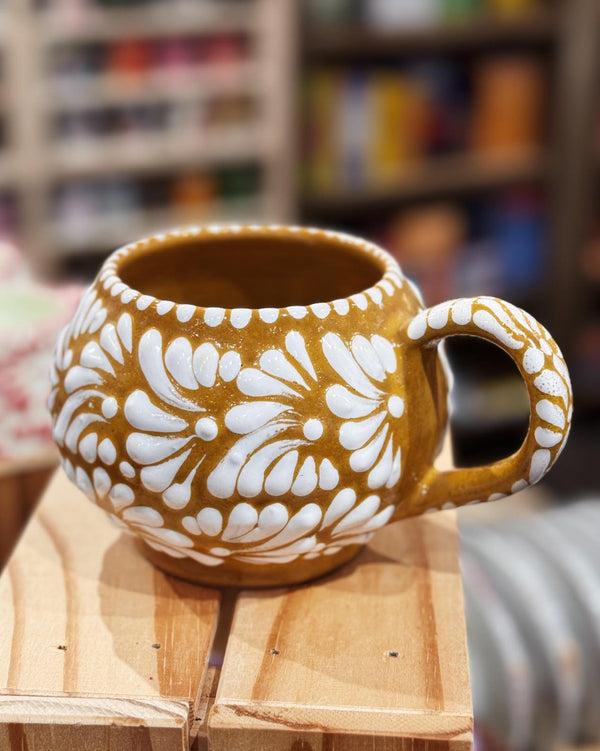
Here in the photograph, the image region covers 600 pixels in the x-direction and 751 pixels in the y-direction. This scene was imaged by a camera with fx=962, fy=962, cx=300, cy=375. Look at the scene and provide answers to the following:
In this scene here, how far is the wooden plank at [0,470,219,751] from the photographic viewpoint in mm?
596

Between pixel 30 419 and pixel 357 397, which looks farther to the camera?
pixel 30 419

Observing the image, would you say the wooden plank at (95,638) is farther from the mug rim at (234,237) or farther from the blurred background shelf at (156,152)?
the blurred background shelf at (156,152)

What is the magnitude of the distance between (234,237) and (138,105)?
1.78 m

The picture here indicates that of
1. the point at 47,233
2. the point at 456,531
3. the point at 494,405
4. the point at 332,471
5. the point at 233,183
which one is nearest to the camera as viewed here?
the point at 332,471

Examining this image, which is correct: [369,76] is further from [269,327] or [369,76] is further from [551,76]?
[269,327]

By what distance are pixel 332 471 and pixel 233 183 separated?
206 cm

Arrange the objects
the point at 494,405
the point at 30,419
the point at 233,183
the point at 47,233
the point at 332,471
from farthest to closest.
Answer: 1. the point at 494,405
2. the point at 233,183
3. the point at 47,233
4. the point at 30,419
5. the point at 332,471

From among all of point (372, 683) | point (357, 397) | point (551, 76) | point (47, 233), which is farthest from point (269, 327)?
point (551, 76)

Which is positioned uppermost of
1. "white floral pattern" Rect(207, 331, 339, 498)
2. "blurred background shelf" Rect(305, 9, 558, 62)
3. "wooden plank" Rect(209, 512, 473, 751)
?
"blurred background shelf" Rect(305, 9, 558, 62)

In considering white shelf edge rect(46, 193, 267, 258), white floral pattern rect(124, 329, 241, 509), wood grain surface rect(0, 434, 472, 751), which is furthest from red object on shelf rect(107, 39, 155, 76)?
white floral pattern rect(124, 329, 241, 509)

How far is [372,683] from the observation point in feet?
2.01

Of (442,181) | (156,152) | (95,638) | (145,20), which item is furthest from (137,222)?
(95,638)

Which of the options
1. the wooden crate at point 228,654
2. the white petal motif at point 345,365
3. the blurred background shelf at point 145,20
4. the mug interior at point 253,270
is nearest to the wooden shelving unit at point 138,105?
the blurred background shelf at point 145,20

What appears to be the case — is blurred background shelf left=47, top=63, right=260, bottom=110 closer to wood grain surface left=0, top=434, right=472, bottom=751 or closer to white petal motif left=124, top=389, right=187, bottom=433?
wood grain surface left=0, top=434, right=472, bottom=751
